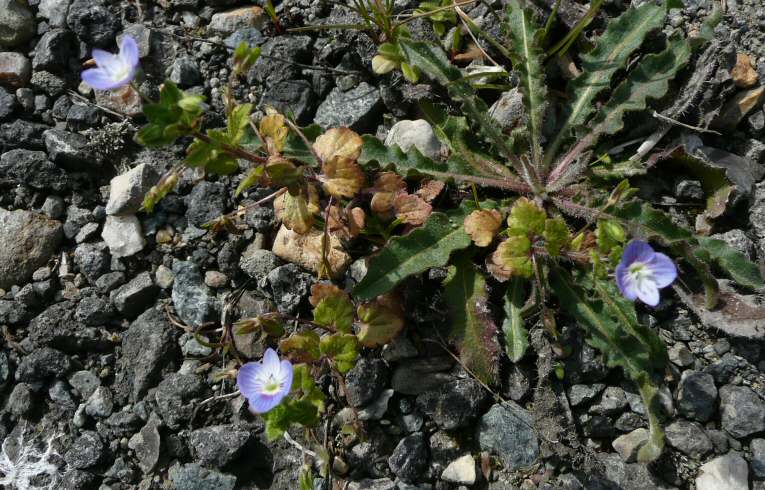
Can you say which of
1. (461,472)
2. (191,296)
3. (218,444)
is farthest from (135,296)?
(461,472)

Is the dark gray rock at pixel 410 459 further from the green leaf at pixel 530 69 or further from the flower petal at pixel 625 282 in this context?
the green leaf at pixel 530 69

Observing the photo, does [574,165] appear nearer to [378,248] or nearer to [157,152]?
[378,248]

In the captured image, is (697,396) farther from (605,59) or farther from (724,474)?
(605,59)

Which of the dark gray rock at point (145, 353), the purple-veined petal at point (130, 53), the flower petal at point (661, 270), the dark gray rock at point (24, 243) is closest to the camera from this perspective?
the purple-veined petal at point (130, 53)

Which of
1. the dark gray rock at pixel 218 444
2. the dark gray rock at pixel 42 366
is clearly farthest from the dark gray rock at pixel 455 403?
the dark gray rock at pixel 42 366

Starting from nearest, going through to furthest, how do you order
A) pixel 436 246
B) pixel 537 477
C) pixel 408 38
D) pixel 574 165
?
pixel 537 477 → pixel 436 246 → pixel 574 165 → pixel 408 38

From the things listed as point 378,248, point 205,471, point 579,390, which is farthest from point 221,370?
point 579,390
